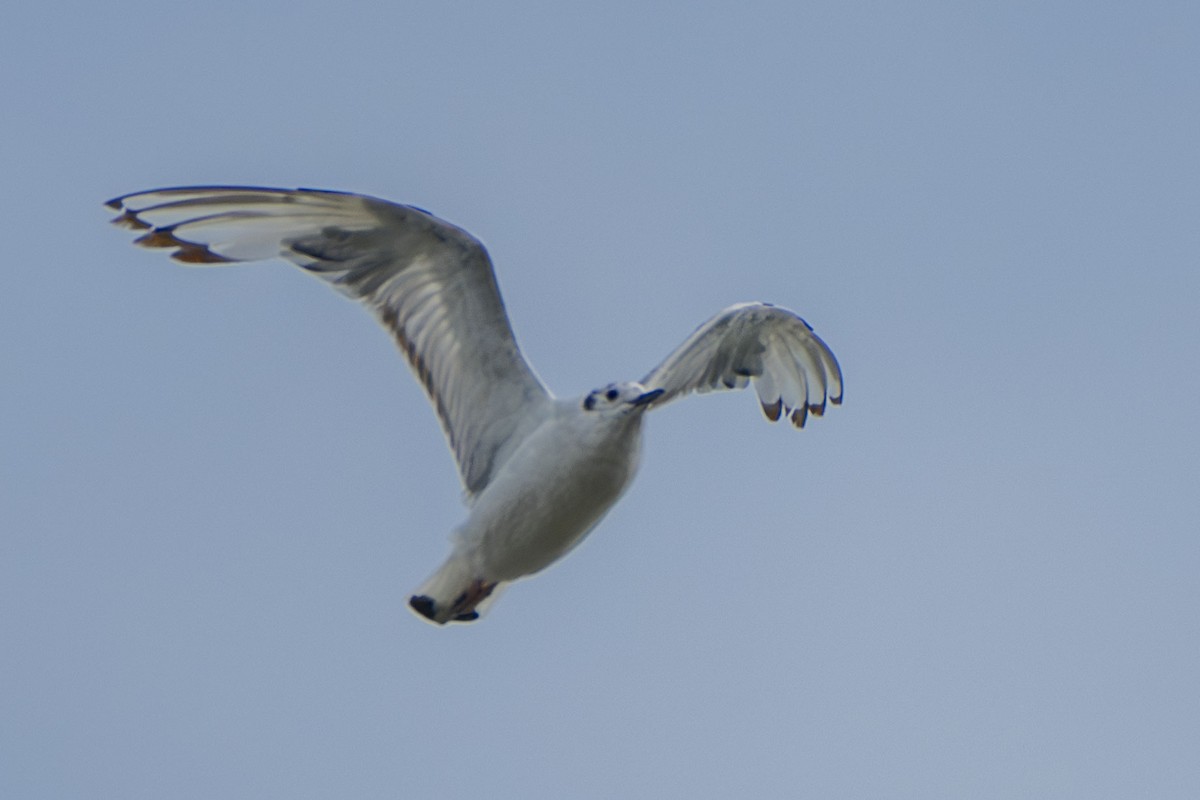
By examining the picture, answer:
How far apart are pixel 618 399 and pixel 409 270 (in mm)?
1820

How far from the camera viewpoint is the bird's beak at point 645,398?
12.5 meters

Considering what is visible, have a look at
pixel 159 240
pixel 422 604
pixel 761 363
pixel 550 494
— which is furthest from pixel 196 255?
pixel 761 363

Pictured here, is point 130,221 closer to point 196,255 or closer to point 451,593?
point 196,255

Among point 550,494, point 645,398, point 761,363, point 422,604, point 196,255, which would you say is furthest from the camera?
point 761,363

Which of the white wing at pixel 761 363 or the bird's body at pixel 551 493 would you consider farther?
the white wing at pixel 761 363

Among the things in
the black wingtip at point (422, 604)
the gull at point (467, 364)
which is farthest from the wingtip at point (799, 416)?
the black wingtip at point (422, 604)

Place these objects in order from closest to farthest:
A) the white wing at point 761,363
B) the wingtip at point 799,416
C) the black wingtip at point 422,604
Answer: the black wingtip at point 422,604 < the white wing at point 761,363 < the wingtip at point 799,416

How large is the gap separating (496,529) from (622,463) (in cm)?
90

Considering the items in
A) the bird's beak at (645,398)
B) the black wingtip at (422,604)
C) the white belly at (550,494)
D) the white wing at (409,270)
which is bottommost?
the black wingtip at (422,604)

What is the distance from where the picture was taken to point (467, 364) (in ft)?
43.9

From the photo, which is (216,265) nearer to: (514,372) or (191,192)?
(191,192)

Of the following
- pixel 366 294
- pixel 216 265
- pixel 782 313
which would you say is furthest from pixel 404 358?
pixel 782 313

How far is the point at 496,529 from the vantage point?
1266 cm

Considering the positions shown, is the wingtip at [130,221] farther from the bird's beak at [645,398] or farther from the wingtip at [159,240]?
the bird's beak at [645,398]
